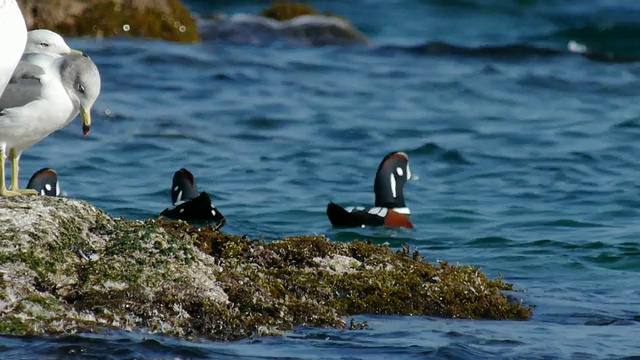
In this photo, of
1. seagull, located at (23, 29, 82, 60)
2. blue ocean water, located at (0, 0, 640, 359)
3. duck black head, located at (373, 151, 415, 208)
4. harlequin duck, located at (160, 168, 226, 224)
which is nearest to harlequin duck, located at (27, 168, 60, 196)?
blue ocean water, located at (0, 0, 640, 359)

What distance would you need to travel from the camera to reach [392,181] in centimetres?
1340

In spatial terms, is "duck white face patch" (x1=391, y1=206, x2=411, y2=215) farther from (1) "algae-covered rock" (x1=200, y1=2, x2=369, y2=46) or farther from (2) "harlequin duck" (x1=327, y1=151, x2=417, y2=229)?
(1) "algae-covered rock" (x1=200, y1=2, x2=369, y2=46)

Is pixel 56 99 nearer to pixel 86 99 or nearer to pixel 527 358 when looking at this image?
pixel 86 99

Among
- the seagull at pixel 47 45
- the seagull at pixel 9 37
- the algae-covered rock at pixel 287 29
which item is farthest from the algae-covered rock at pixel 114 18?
the seagull at pixel 9 37

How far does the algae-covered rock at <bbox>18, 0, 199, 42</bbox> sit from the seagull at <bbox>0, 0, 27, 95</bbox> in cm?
1377

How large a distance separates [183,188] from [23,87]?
16.5ft

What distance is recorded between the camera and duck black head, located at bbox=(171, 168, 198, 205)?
41.3ft

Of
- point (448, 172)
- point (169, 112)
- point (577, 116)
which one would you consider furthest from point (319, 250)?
point (577, 116)

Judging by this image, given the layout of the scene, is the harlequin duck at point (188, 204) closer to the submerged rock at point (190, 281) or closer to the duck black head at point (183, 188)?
the duck black head at point (183, 188)

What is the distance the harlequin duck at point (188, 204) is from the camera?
11.7 m

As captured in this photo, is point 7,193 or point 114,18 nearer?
point 7,193

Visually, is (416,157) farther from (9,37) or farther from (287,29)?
(9,37)

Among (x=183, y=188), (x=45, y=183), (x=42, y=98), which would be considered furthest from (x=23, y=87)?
(x=183, y=188)

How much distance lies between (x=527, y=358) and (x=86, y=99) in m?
3.02
